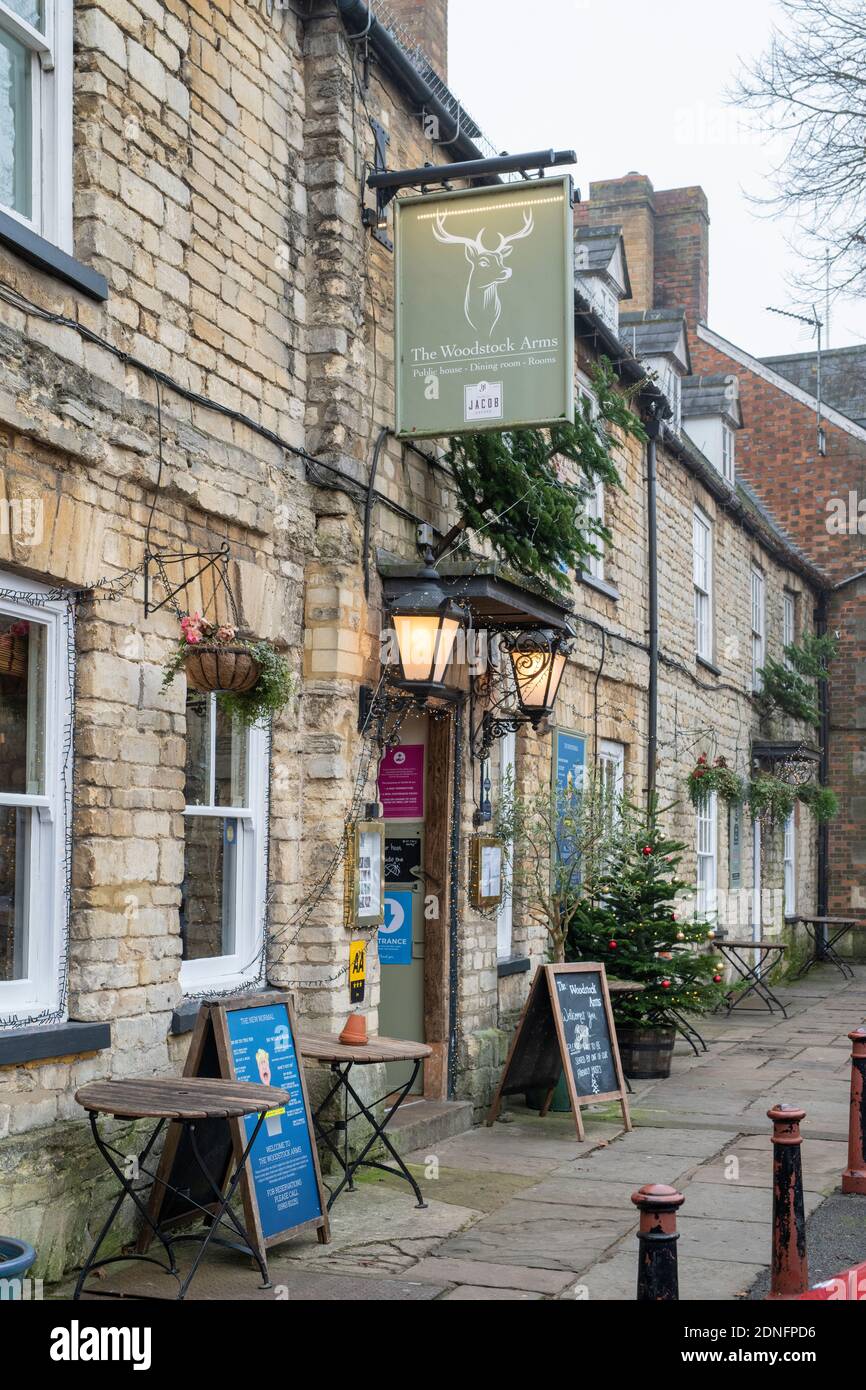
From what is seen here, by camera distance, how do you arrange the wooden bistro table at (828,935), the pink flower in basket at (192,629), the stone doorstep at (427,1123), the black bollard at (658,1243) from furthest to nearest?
the wooden bistro table at (828,935) → the stone doorstep at (427,1123) → the pink flower in basket at (192,629) → the black bollard at (658,1243)

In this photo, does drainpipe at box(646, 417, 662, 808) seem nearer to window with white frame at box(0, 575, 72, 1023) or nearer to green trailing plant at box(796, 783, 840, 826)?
green trailing plant at box(796, 783, 840, 826)

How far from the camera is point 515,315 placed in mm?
8055

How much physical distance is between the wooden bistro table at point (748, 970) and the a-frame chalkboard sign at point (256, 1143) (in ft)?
32.7

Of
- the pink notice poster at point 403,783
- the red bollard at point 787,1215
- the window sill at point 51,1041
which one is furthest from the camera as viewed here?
the pink notice poster at point 403,783

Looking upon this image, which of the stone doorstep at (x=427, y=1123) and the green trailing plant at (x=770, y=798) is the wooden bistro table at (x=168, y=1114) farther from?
the green trailing plant at (x=770, y=798)

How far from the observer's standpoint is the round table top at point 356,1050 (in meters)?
6.90

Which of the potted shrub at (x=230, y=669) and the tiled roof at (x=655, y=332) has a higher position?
the tiled roof at (x=655, y=332)

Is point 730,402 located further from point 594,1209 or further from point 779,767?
point 594,1209

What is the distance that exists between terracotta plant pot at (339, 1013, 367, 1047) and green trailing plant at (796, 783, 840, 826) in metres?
14.3

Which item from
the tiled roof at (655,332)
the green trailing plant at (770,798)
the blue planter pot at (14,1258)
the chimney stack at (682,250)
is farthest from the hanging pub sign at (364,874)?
the chimney stack at (682,250)

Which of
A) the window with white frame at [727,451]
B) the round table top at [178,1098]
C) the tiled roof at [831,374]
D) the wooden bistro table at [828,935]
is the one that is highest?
the tiled roof at [831,374]

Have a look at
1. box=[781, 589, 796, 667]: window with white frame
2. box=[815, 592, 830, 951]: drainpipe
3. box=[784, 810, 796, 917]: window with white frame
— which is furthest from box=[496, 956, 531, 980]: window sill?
box=[815, 592, 830, 951]: drainpipe

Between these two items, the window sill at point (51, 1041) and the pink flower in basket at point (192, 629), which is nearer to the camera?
the window sill at point (51, 1041)

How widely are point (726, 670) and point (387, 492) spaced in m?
11.1
